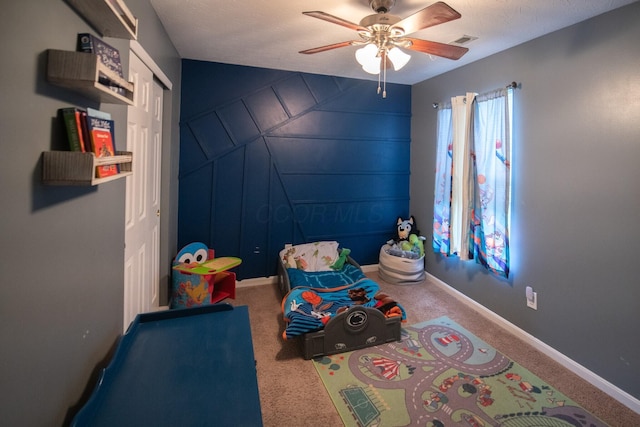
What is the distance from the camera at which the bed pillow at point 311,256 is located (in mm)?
3406

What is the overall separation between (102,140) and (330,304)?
79.5 inches

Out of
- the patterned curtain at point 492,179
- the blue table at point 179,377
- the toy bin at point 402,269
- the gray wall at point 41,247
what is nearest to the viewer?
the gray wall at point 41,247

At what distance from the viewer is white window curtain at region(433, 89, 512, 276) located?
105 inches

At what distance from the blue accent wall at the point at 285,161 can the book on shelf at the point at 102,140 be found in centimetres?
219

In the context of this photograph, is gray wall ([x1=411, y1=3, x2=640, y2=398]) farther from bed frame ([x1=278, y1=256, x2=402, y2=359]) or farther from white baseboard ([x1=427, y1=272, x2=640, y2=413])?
bed frame ([x1=278, y1=256, x2=402, y2=359])

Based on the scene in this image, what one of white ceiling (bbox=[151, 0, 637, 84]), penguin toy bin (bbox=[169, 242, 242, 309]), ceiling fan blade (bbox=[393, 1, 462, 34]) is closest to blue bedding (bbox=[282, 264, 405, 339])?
A: penguin toy bin (bbox=[169, 242, 242, 309])

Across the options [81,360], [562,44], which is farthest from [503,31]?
[81,360]

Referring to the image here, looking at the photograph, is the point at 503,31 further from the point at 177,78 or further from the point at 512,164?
the point at 177,78

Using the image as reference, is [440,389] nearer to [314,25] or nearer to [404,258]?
[404,258]

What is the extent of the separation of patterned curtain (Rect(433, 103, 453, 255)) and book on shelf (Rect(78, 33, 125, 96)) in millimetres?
2958

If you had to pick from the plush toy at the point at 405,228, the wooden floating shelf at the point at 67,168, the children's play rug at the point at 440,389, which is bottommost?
the children's play rug at the point at 440,389

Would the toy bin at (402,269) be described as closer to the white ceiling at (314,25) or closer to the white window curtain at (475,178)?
the white window curtain at (475,178)

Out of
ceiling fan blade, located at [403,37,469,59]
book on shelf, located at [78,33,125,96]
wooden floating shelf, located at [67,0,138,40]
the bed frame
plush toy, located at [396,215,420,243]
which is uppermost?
ceiling fan blade, located at [403,37,469,59]

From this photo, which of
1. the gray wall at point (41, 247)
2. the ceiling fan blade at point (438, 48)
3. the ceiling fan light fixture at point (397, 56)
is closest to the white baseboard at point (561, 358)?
the ceiling fan blade at point (438, 48)
